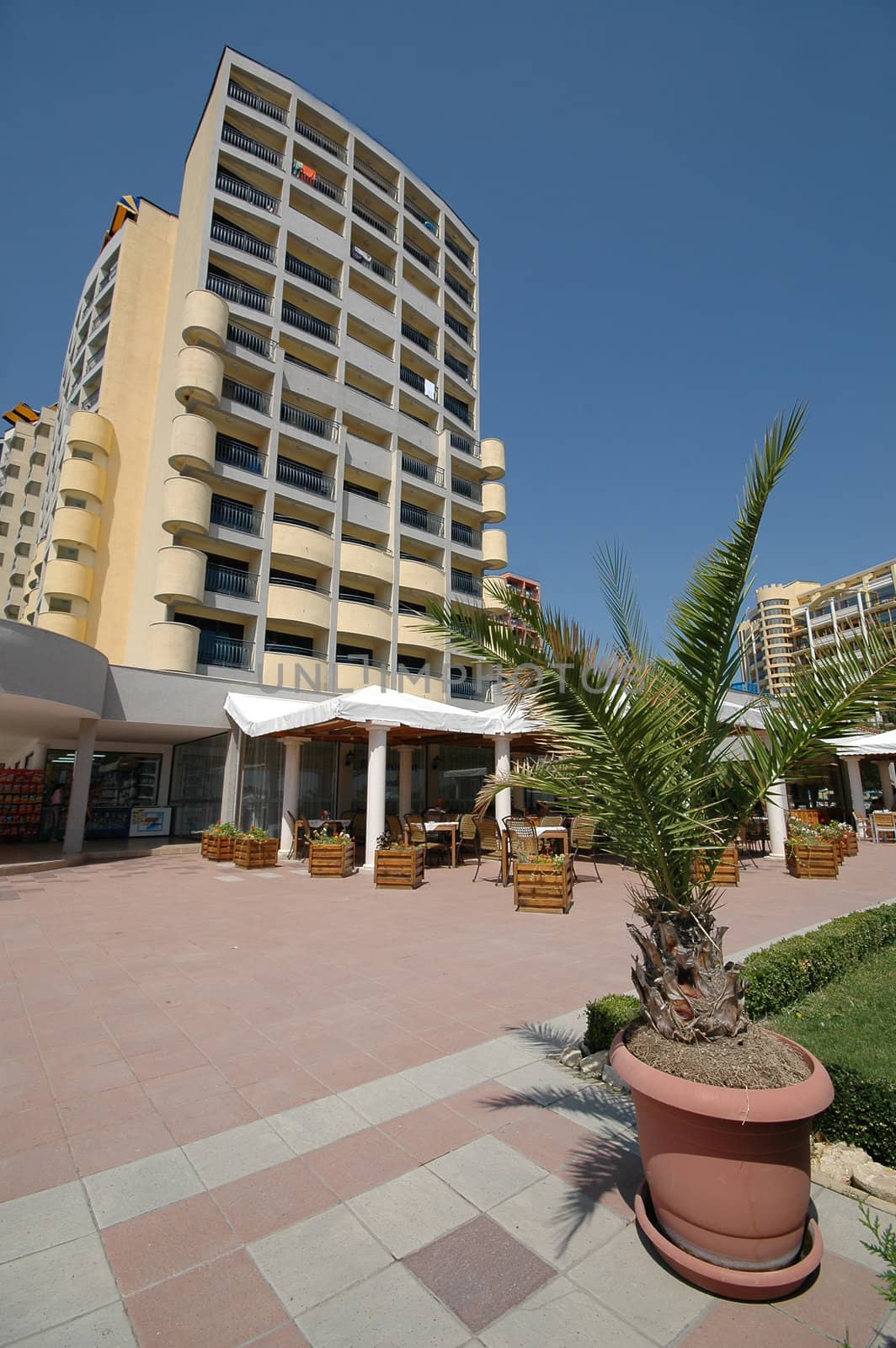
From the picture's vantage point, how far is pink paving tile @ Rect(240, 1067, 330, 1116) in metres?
3.13

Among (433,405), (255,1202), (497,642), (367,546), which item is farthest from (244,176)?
(255,1202)

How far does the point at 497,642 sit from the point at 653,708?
2.33 feet

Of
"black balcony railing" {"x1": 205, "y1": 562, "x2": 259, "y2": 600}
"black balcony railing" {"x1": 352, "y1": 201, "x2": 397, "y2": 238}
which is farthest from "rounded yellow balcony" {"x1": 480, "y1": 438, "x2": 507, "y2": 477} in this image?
"black balcony railing" {"x1": 205, "y1": 562, "x2": 259, "y2": 600}

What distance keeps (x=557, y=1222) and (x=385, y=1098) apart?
3.93 ft

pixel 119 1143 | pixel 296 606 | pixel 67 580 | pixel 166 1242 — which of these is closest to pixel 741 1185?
pixel 166 1242

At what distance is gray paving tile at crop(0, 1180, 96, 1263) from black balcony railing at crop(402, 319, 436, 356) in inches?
1213

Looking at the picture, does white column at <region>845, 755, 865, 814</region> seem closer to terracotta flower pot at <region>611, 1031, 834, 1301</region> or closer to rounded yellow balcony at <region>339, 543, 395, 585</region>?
rounded yellow balcony at <region>339, 543, 395, 585</region>

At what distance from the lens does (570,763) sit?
268 cm

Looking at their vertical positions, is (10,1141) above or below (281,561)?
below

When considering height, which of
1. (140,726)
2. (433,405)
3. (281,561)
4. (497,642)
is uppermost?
(433,405)

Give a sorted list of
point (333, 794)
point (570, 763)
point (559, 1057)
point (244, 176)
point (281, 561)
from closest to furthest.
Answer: point (570, 763) → point (559, 1057) → point (333, 794) → point (281, 561) → point (244, 176)

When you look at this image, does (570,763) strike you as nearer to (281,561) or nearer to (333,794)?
(333,794)

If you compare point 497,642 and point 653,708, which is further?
point 497,642

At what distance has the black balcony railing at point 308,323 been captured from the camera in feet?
77.0
